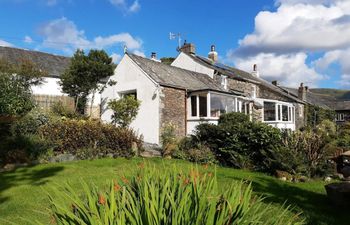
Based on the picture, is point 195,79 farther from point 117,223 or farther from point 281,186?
point 117,223

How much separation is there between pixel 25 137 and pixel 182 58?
794 inches

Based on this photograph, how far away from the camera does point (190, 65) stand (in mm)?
29016

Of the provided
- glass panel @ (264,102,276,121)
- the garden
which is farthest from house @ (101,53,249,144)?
glass panel @ (264,102,276,121)

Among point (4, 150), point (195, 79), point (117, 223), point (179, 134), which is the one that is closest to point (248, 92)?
point (195, 79)

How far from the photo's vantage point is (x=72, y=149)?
12.4 metres

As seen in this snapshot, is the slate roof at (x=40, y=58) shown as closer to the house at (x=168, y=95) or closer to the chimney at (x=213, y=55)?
the house at (x=168, y=95)

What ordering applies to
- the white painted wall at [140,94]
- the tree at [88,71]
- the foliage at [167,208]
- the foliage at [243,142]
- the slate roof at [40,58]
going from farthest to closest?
the slate roof at [40,58]
the tree at [88,71]
the white painted wall at [140,94]
the foliage at [243,142]
the foliage at [167,208]

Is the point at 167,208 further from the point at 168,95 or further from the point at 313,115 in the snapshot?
the point at 313,115

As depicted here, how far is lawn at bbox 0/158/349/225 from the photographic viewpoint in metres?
5.92

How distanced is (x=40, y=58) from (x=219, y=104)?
20.8 meters

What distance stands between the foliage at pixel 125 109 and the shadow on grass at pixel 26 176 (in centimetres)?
858

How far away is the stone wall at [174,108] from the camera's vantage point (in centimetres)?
1800

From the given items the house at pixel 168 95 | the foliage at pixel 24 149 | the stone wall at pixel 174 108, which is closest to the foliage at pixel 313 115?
the house at pixel 168 95

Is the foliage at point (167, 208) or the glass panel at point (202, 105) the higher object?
the glass panel at point (202, 105)
